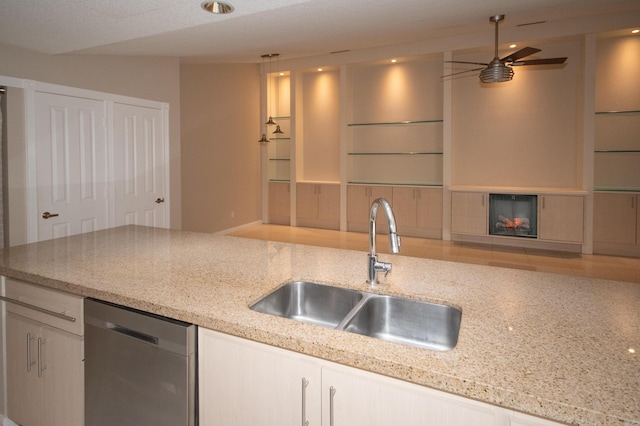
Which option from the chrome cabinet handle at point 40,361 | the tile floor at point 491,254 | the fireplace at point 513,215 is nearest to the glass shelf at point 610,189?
the fireplace at point 513,215

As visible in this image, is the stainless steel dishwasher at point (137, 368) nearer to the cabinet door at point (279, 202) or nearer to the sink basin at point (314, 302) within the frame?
the sink basin at point (314, 302)

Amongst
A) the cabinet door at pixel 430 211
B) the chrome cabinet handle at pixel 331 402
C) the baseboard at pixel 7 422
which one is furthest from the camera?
the cabinet door at pixel 430 211

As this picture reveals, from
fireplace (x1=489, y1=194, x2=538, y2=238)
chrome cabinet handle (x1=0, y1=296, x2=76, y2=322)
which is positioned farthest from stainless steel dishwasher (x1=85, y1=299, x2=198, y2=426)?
fireplace (x1=489, y1=194, x2=538, y2=238)

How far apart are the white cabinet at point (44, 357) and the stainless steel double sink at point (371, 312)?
0.86 meters

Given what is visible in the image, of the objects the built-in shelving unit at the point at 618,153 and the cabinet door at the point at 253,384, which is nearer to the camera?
the cabinet door at the point at 253,384

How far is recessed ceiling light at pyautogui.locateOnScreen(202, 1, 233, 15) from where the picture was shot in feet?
8.26

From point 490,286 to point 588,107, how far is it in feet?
17.4

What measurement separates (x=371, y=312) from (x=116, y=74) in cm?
432

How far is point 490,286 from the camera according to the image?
160 centimetres

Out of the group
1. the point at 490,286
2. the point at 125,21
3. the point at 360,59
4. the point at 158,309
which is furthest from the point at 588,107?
the point at 158,309

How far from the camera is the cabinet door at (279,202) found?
322 inches

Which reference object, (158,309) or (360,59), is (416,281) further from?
(360,59)

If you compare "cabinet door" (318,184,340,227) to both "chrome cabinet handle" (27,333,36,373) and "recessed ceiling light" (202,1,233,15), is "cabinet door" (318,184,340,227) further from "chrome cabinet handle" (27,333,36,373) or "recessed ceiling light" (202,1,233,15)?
"chrome cabinet handle" (27,333,36,373)

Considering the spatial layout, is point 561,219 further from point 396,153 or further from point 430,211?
point 396,153
